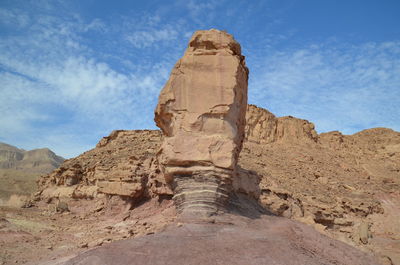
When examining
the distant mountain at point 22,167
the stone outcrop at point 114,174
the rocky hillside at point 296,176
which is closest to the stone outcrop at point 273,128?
the rocky hillside at point 296,176

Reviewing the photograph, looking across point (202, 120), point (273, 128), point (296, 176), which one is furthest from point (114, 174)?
point (273, 128)

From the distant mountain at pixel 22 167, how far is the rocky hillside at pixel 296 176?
12.5 metres

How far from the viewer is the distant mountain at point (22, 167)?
3991cm

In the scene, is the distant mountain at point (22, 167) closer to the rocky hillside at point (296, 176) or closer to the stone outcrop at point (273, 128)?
the rocky hillside at point (296, 176)

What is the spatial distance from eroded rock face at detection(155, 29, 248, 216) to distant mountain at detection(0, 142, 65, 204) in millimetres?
30369

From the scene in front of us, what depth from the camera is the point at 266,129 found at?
44156 millimetres

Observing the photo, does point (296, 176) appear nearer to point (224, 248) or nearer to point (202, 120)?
point (202, 120)

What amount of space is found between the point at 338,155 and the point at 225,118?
133 ft

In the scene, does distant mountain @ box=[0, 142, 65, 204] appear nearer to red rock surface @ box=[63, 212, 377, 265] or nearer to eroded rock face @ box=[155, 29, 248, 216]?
eroded rock face @ box=[155, 29, 248, 216]

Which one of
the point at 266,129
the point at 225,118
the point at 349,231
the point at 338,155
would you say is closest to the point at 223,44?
the point at 225,118

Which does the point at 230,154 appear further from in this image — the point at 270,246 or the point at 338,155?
the point at 338,155

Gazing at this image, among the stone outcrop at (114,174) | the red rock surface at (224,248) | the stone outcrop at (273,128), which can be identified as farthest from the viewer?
the stone outcrop at (273,128)

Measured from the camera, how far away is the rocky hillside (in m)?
11.3

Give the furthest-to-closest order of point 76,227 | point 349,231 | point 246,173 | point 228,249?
point 349,231 → point 76,227 → point 246,173 → point 228,249
